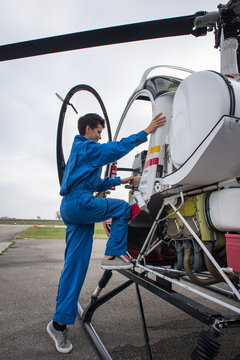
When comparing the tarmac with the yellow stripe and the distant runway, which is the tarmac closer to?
the yellow stripe

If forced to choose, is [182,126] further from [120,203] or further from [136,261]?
[136,261]

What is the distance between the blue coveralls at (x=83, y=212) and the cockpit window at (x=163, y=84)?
41cm

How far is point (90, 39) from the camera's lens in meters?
2.50

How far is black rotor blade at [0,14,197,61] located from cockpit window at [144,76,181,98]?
2.85 feet

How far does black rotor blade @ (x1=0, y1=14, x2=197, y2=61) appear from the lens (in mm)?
2424

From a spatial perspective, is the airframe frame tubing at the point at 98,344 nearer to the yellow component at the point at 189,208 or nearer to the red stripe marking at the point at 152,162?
the yellow component at the point at 189,208

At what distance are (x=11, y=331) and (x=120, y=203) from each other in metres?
1.58

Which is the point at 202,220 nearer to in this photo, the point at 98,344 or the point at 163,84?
the point at 163,84

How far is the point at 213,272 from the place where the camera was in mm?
1539

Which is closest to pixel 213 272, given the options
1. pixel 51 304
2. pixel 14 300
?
pixel 51 304

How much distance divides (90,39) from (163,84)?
109 centimetres

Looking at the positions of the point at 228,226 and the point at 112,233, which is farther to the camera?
the point at 112,233

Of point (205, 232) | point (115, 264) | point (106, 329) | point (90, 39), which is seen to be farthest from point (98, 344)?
point (90, 39)

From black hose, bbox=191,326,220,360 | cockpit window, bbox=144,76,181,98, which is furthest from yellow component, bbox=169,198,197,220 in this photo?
cockpit window, bbox=144,76,181,98
